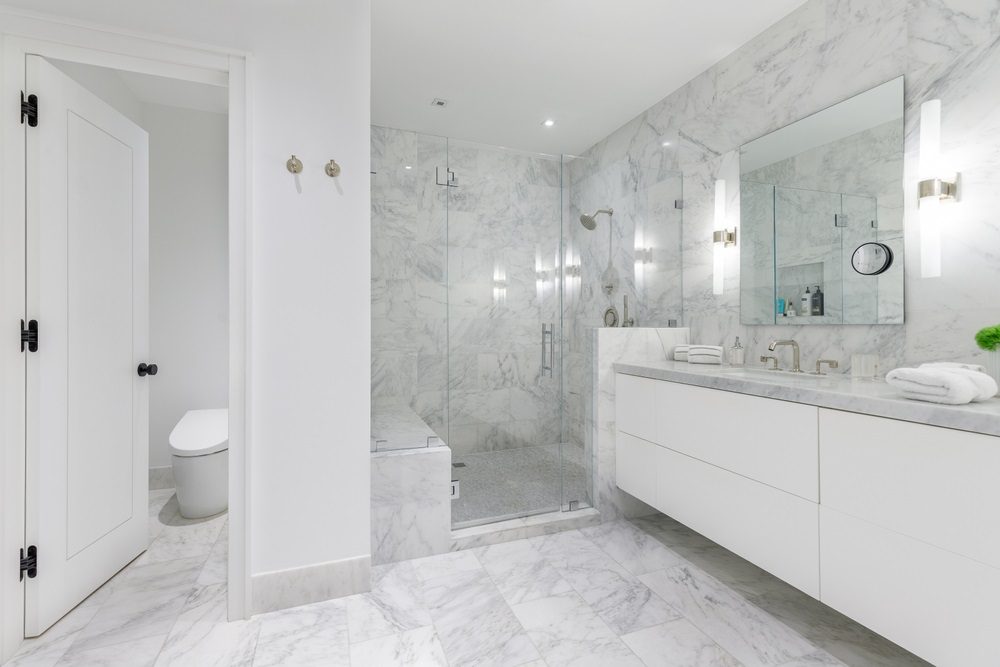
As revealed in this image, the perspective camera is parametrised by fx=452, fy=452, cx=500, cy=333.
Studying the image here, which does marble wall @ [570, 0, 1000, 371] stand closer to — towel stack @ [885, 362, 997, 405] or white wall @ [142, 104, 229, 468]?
towel stack @ [885, 362, 997, 405]

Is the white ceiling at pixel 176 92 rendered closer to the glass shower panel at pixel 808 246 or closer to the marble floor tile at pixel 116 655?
the marble floor tile at pixel 116 655

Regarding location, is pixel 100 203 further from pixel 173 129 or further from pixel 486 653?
pixel 486 653

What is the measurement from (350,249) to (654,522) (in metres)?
2.18

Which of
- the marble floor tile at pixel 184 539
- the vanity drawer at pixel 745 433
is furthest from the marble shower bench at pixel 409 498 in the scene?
the vanity drawer at pixel 745 433

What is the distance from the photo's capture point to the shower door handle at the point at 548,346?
2.60 m

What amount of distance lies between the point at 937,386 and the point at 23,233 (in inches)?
114

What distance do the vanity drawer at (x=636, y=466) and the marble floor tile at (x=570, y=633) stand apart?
2.29 feet

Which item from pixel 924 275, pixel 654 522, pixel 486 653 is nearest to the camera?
pixel 486 653

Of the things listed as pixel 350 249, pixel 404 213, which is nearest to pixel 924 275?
pixel 350 249

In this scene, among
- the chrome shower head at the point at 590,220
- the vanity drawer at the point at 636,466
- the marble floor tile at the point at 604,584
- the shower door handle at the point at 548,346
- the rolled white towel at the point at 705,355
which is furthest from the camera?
the chrome shower head at the point at 590,220

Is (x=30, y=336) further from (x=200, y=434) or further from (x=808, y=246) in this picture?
(x=808, y=246)

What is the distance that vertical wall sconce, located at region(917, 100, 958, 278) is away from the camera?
1.68 meters

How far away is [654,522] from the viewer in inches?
101

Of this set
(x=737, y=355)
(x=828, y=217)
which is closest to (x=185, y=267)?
(x=737, y=355)
